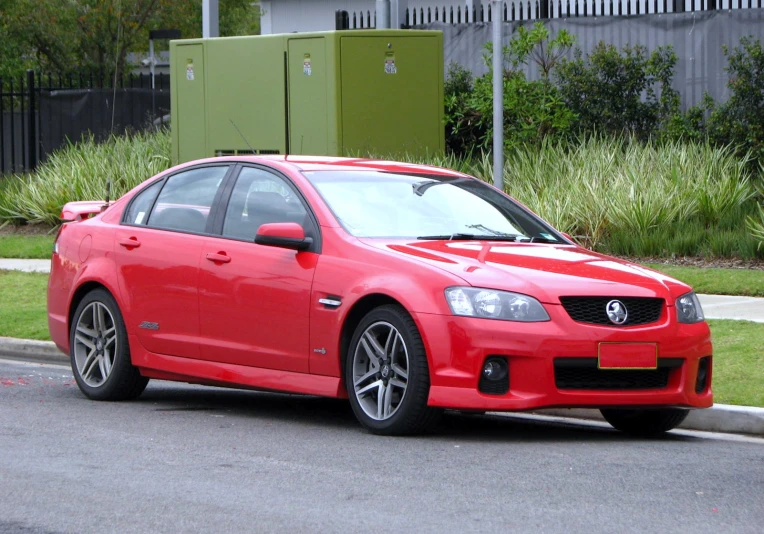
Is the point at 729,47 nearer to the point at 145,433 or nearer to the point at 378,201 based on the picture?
the point at 378,201

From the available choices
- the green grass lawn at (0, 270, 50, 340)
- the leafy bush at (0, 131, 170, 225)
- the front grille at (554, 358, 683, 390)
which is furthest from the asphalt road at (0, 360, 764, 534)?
the leafy bush at (0, 131, 170, 225)

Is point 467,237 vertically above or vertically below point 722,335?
above

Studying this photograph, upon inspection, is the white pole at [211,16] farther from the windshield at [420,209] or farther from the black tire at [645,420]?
the black tire at [645,420]

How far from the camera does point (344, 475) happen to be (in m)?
6.69

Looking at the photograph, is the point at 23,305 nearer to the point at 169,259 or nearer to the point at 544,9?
the point at 169,259

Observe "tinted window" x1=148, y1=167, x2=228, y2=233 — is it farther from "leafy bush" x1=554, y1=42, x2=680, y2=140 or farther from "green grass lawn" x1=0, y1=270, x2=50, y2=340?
"leafy bush" x1=554, y1=42, x2=680, y2=140

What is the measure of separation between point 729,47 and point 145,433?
519 inches

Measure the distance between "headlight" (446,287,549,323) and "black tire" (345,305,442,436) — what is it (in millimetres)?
293

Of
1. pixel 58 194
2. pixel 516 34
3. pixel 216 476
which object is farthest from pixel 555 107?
pixel 216 476

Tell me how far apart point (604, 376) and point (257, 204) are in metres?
2.47

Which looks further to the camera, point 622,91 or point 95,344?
point 622,91

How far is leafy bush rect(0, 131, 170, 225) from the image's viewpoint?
21.2 metres

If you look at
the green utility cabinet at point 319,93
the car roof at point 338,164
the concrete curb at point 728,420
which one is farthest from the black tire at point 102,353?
the green utility cabinet at point 319,93

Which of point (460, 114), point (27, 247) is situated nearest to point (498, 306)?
point (460, 114)
